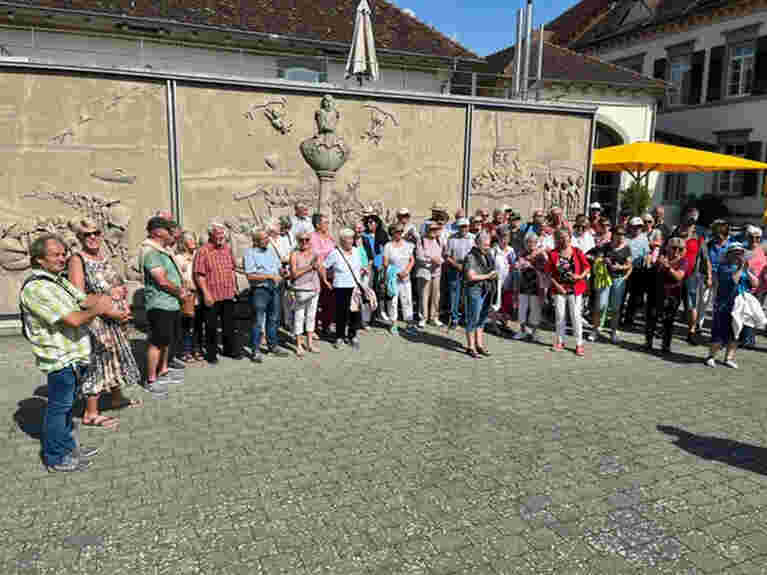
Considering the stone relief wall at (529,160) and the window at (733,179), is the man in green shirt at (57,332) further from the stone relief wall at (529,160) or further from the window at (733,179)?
the window at (733,179)

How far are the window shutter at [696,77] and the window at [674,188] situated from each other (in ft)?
13.7

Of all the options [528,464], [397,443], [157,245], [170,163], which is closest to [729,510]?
[528,464]

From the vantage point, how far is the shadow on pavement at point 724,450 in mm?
4934

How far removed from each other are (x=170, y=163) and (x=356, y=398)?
5.23m

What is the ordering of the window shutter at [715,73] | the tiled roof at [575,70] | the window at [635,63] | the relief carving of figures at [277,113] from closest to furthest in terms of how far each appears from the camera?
the relief carving of figures at [277,113] < the tiled roof at [575,70] < the window shutter at [715,73] < the window at [635,63]

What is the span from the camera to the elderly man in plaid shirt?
284 inches

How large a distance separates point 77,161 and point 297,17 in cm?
1144

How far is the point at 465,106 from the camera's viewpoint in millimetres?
10961

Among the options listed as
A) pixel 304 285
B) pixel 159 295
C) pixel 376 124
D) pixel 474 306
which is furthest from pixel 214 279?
pixel 376 124

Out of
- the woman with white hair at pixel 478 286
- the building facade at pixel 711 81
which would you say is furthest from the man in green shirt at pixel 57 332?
the building facade at pixel 711 81

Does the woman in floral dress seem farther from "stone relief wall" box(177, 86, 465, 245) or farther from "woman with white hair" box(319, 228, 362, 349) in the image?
"stone relief wall" box(177, 86, 465, 245)

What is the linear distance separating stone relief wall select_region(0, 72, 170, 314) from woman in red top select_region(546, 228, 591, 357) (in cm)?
609

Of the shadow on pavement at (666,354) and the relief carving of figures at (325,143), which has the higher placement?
the relief carving of figures at (325,143)

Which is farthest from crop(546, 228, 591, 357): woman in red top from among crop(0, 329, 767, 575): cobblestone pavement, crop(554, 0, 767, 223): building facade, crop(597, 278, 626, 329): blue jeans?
crop(554, 0, 767, 223): building facade
